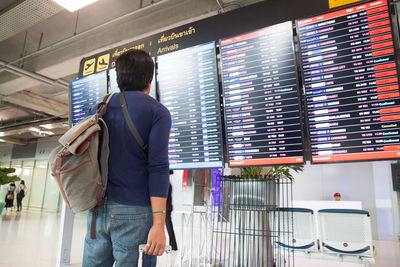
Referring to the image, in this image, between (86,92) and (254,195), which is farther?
(86,92)

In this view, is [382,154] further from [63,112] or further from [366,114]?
[63,112]

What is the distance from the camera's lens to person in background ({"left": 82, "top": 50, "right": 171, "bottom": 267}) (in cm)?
106

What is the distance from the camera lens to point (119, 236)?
1056 mm

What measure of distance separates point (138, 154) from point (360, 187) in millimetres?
9069

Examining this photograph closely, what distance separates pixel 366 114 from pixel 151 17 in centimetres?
431

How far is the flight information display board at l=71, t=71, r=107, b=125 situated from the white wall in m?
7.87

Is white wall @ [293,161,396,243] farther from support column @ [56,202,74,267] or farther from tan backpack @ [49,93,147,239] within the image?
tan backpack @ [49,93,147,239]

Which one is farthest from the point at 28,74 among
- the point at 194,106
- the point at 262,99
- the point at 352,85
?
the point at 352,85

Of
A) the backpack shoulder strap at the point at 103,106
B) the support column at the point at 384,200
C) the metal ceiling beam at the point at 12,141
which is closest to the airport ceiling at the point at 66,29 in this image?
the backpack shoulder strap at the point at 103,106

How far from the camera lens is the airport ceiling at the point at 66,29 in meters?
4.55

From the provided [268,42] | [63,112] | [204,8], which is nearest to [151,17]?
[204,8]

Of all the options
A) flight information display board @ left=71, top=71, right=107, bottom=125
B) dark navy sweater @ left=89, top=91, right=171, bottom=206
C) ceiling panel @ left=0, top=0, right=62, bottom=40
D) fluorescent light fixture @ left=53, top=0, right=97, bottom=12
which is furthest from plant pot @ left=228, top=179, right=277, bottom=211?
ceiling panel @ left=0, top=0, right=62, bottom=40

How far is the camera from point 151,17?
508 cm

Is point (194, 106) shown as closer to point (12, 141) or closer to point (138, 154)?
point (138, 154)
